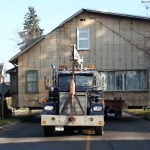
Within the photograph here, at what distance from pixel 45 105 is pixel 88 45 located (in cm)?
1333

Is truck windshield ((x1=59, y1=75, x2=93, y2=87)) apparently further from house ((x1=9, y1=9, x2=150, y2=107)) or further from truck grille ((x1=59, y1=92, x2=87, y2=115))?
house ((x1=9, y1=9, x2=150, y2=107))

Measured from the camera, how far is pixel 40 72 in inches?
1172

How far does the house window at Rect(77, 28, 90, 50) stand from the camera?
3002 centimetres

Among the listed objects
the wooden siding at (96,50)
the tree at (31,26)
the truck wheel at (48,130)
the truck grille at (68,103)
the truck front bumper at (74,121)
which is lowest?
the truck wheel at (48,130)

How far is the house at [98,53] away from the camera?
29.4 m

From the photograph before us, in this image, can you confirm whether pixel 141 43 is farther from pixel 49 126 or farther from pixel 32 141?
pixel 32 141

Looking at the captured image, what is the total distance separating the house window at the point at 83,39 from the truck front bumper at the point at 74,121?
542 inches

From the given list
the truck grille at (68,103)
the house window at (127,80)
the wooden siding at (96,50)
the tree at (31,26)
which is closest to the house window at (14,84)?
the wooden siding at (96,50)

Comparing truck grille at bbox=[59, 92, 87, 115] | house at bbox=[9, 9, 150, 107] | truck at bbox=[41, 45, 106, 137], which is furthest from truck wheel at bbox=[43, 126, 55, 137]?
house at bbox=[9, 9, 150, 107]

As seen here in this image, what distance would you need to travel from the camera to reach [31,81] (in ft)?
98.3

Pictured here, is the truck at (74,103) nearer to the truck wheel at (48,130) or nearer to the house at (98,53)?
the truck wheel at (48,130)

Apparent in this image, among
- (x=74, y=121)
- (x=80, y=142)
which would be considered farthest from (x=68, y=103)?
(x=80, y=142)

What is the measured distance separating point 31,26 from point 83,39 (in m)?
80.2

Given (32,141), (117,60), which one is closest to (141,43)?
(117,60)
